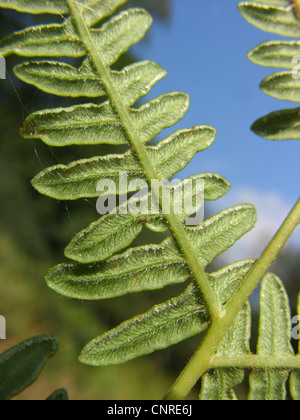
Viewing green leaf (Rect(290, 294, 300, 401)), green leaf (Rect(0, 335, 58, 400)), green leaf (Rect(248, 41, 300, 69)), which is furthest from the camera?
green leaf (Rect(248, 41, 300, 69))

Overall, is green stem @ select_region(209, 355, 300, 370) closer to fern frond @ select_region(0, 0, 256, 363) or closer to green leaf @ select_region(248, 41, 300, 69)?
fern frond @ select_region(0, 0, 256, 363)

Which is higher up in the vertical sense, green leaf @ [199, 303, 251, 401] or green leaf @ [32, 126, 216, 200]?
green leaf @ [32, 126, 216, 200]

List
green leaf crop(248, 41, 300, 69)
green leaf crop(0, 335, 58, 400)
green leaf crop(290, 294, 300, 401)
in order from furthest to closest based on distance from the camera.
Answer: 1. green leaf crop(248, 41, 300, 69)
2. green leaf crop(290, 294, 300, 401)
3. green leaf crop(0, 335, 58, 400)

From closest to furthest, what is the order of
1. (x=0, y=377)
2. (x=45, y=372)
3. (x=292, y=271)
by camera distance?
(x=0, y=377) → (x=45, y=372) → (x=292, y=271)

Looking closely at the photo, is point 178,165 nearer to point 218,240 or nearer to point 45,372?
point 218,240

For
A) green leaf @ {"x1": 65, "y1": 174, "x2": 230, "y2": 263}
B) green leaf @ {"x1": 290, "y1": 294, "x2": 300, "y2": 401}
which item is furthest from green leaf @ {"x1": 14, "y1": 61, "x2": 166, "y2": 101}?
green leaf @ {"x1": 290, "y1": 294, "x2": 300, "y2": 401}
